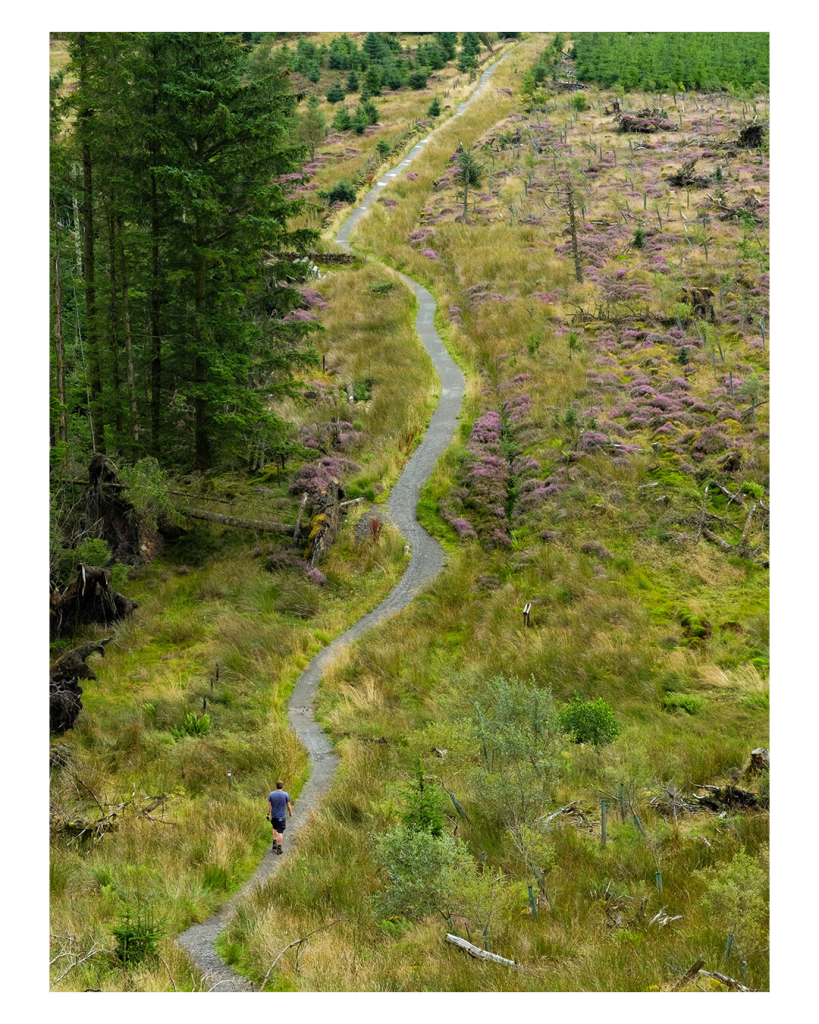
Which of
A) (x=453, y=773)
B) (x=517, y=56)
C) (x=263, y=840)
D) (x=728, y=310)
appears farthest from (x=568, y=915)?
(x=517, y=56)

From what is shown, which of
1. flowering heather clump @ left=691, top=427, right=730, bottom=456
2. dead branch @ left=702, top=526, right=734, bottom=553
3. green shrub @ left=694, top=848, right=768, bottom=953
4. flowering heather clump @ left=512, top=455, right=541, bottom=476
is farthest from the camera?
flowering heather clump @ left=512, top=455, right=541, bottom=476

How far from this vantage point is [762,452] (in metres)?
20.9

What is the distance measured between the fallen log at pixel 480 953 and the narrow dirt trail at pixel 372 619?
208cm

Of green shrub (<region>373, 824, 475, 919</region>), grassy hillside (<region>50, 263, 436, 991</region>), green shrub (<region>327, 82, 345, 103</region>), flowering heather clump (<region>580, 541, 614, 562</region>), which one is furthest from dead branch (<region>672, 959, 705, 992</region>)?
green shrub (<region>327, 82, 345, 103</region>)

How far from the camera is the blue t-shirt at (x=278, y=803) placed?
10406 millimetres

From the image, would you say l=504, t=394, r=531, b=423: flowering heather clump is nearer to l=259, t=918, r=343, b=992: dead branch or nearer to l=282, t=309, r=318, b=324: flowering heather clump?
l=282, t=309, r=318, b=324: flowering heather clump

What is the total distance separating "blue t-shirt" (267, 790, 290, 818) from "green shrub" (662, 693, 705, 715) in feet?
21.8

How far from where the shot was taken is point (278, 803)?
10.4m

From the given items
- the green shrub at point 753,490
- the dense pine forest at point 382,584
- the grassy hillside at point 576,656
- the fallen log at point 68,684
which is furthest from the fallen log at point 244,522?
the green shrub at point 753,490

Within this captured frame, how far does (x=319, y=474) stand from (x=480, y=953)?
18095 millimetres

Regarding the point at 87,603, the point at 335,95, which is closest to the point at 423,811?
the point at 87,603

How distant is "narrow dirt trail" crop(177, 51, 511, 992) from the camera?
8.28 meters

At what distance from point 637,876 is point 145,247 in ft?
62.3

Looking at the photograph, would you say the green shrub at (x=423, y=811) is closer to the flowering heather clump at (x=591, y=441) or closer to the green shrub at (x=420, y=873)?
the green shrub at (x=420, y=873)
